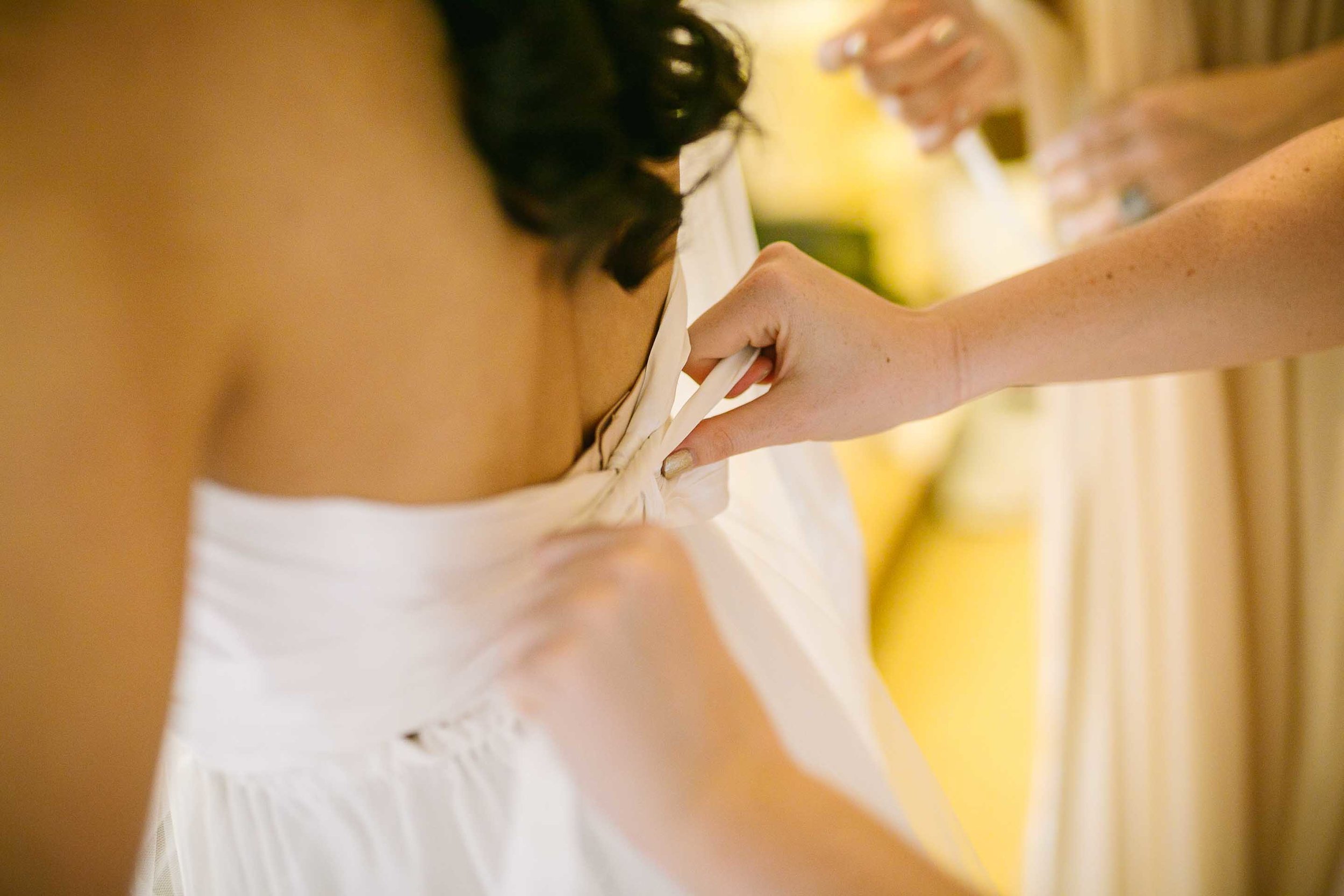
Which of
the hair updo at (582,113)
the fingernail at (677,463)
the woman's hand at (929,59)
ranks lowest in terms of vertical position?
the fingernail at (677,463)

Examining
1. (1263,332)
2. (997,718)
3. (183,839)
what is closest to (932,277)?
(997,718)

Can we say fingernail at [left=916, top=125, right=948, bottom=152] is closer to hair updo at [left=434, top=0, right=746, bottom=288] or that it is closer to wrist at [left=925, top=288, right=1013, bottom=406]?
wrist at [left=925, top=288, right=1013, bottom=406]

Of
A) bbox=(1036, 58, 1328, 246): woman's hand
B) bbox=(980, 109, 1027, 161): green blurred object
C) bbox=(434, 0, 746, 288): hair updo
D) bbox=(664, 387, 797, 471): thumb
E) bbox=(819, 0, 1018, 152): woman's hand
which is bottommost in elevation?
bbox=(664, 387, 797, 471): thumb

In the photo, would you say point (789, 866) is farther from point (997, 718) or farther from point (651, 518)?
point (997, 718)

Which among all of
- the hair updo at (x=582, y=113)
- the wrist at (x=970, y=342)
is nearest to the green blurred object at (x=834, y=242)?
the wrist at (x=970, y=342)

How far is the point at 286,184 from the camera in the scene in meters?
0.37

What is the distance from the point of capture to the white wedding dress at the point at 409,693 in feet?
1.53

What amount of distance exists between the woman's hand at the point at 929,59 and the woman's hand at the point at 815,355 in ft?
1.99

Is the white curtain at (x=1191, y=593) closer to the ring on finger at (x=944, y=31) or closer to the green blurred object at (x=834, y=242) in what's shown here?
Result: the ring on finger at (x=944, y=31)

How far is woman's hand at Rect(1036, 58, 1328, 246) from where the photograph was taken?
1079 millimetres

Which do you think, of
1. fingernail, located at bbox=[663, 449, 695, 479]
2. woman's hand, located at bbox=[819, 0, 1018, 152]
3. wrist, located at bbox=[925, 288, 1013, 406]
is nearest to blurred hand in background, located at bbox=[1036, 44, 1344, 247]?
woman's hand, located at bbox=[819, 0, 1018, 152]

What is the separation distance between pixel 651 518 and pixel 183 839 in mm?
417

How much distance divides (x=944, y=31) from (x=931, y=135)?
0.14 metres

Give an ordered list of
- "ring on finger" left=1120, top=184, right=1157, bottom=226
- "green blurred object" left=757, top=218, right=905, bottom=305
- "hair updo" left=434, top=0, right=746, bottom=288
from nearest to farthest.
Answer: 1. "hair updo" left=434, top=0, right=746, bottom=288
2. "ring on finger" left=1120, top=184, right=1157, bottom=226
3. "green blurred object" left=757, top=218, right=905, bottom=305
